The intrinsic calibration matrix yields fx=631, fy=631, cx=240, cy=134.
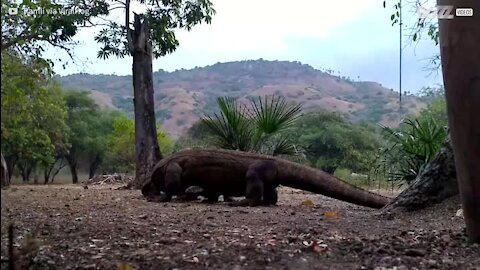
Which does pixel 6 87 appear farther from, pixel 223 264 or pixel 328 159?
pixel 328 159

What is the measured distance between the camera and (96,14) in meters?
11.3

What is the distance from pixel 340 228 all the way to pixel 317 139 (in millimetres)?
21837

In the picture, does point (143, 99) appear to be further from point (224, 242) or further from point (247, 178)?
point (224, 242)

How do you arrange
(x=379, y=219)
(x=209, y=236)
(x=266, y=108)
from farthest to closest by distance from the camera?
(x=266, y=108)
(x=379, y=219)
(x=209, y=236)

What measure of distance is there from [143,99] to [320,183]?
4.84 metres

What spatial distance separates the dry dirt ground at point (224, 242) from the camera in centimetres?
287

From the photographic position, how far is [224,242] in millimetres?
3443

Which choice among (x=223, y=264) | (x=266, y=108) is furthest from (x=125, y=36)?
(x=223, y=264)

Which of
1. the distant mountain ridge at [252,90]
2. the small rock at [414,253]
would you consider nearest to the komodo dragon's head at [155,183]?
the small rock at [414,253]

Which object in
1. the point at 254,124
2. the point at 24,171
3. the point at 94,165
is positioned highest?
the point at 254,124

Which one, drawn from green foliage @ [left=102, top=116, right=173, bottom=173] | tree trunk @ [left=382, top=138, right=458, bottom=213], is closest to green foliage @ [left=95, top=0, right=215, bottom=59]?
tree trunk @ [left=382, top=138, right=458, bottom=213]

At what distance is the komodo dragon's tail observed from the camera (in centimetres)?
714

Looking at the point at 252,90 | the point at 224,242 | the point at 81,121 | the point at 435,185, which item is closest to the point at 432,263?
the point at 224,242

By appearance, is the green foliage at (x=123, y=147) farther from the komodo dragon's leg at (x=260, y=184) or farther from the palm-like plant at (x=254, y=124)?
the komodo dragon's leg at (x=260, y=184)
